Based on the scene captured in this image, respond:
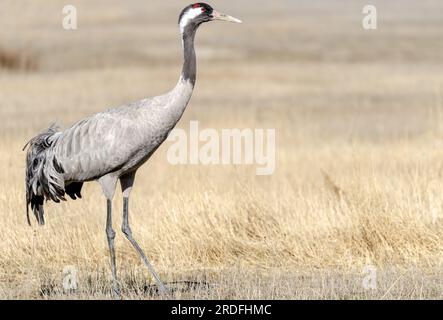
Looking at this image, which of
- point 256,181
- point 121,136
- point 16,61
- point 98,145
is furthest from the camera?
point 16,61

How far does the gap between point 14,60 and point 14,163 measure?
1336 centimetres

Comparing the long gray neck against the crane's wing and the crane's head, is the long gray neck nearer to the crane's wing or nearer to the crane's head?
the crane's head

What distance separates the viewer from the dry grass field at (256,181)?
8828 mm

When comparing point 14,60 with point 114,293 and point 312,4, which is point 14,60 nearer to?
point 114,293

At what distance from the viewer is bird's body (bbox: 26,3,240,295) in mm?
7867

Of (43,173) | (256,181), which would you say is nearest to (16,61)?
(256,181)

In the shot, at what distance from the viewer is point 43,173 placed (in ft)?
27.7

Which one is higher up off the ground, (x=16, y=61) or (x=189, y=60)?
(x=16, y=61)

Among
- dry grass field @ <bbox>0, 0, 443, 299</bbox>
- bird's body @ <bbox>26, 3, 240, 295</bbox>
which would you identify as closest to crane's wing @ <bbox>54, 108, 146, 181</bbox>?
bird's body @ <bbox>26, 3, 240, 295</bbox>

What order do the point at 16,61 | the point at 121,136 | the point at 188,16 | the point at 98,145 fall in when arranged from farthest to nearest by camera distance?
the point at 16,61
the point at 188,16
the point at 98,145
the point at 121,136

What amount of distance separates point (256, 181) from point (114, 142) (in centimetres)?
556

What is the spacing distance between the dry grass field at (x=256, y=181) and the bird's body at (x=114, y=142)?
32.7 inches

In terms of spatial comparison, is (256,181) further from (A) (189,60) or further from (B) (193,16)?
(A) (189,60)

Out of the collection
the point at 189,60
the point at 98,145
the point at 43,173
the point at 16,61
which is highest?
the point at 16,61
